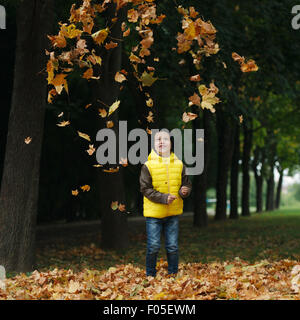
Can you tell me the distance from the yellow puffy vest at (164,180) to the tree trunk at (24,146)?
2.87 m

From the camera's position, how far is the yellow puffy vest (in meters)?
6.35

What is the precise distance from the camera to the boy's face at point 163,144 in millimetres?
6324

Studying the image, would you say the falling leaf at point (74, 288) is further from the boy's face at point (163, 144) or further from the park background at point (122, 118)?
the boy's face at point (163, 144)

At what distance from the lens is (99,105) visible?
41.3 ft

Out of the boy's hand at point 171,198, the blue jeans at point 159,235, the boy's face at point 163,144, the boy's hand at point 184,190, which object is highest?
the boy's face at point 163,144

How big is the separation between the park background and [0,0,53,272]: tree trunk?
0.02m

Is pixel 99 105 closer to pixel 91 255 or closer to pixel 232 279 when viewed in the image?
pixel 91 255

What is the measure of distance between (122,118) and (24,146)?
53.3 ft

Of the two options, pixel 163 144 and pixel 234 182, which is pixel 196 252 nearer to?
pixel 163 144

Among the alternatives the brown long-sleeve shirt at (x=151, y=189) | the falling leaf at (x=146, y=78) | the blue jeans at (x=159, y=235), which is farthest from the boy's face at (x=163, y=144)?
the blue jeans at (x=159, y=235)

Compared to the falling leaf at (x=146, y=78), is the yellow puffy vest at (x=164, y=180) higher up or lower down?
lower down

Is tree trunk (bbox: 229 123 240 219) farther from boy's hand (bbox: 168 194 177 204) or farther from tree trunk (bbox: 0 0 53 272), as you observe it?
boy's hand (bbox: 168 194 177 204)

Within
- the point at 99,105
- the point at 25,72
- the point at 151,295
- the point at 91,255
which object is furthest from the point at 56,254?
the point at 151,295

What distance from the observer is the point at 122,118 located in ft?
80.6
